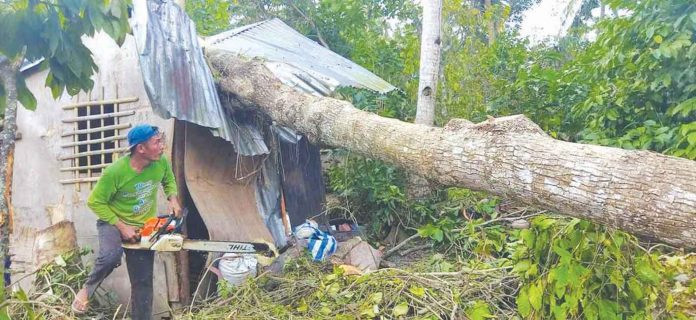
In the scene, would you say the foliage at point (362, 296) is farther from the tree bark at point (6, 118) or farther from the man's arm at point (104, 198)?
the tree bark at point (6, 118)

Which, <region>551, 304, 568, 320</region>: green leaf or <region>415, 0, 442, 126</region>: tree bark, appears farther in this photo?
<region>415, 0, 442, 126</region>: tree bark

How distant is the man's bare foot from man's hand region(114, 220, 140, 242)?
1.74 feet

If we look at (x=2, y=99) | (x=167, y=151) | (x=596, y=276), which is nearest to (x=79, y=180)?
(x=167, y=151)

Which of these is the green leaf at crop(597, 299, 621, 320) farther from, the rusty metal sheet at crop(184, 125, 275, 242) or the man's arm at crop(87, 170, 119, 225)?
the man's arm at crop(87, 170, 119, 225)

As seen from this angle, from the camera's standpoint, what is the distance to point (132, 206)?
185 inches

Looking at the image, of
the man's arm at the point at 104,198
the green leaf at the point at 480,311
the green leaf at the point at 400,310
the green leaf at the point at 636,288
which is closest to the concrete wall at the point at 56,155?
the man's arm at the point at 104,198

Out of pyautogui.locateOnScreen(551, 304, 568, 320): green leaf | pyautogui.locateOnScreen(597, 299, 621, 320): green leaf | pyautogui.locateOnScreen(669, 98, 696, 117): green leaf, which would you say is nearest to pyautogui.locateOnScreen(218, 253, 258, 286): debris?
pyautogui.locateOnScreen(551, 304, 568, 320): green leaf

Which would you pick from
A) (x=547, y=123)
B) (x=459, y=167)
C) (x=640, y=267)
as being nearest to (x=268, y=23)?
(x=547, y=123)

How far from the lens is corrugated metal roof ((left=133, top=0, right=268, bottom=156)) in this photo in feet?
15.8

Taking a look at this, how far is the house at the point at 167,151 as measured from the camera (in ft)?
16.9

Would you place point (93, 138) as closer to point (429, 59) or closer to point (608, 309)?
point (429, 59)

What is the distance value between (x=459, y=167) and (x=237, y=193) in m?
3.10

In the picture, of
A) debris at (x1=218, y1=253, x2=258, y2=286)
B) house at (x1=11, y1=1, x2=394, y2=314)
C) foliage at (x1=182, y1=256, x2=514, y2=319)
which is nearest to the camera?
foliage at (x1=182, y1=256, x2=514, y2=319)

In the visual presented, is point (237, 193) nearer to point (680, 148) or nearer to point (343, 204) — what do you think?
point (343, 204)
